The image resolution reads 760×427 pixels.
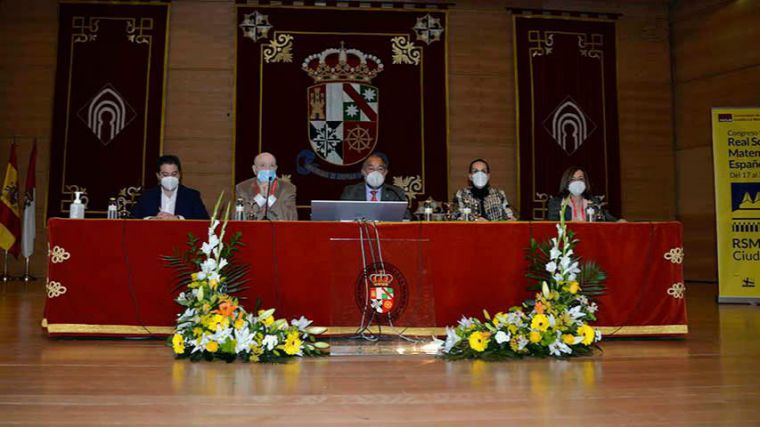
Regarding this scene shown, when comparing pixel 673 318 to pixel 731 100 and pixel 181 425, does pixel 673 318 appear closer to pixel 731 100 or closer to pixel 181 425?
pixel 181 425

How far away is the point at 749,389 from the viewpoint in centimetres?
203

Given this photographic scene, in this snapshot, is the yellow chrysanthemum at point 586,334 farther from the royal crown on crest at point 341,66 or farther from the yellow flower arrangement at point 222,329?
the royal crown on crest at point 341,66

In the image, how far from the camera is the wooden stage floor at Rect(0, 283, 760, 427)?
1.67 meters

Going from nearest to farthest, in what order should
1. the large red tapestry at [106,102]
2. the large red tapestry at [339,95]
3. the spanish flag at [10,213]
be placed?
the spanish flag at [10,213]
the large red tapestry at [106,102]
the large red tapestry at [339,95]

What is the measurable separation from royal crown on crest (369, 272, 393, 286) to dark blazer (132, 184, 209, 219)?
1649 mm

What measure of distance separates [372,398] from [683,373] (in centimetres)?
131

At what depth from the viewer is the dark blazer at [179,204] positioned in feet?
12.6

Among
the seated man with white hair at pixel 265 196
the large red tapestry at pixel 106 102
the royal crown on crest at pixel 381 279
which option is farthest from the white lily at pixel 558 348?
the large red tapestry at pixel 106 102

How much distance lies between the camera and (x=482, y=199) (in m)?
4.20

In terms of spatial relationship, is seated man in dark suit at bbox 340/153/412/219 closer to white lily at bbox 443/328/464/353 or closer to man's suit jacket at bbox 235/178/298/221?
man's suit jacket at bbox 235/178/298/221

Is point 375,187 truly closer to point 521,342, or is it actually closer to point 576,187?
point 576,187

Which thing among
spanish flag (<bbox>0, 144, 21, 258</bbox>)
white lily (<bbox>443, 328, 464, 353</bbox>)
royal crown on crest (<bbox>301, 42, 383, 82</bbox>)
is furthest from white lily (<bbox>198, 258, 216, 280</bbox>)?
spanish flag (<bbox>0, 144, 21, 258</bbox>)

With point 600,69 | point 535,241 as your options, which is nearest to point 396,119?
point 600,69

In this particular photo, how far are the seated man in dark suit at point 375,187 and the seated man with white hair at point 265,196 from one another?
1.43ft
